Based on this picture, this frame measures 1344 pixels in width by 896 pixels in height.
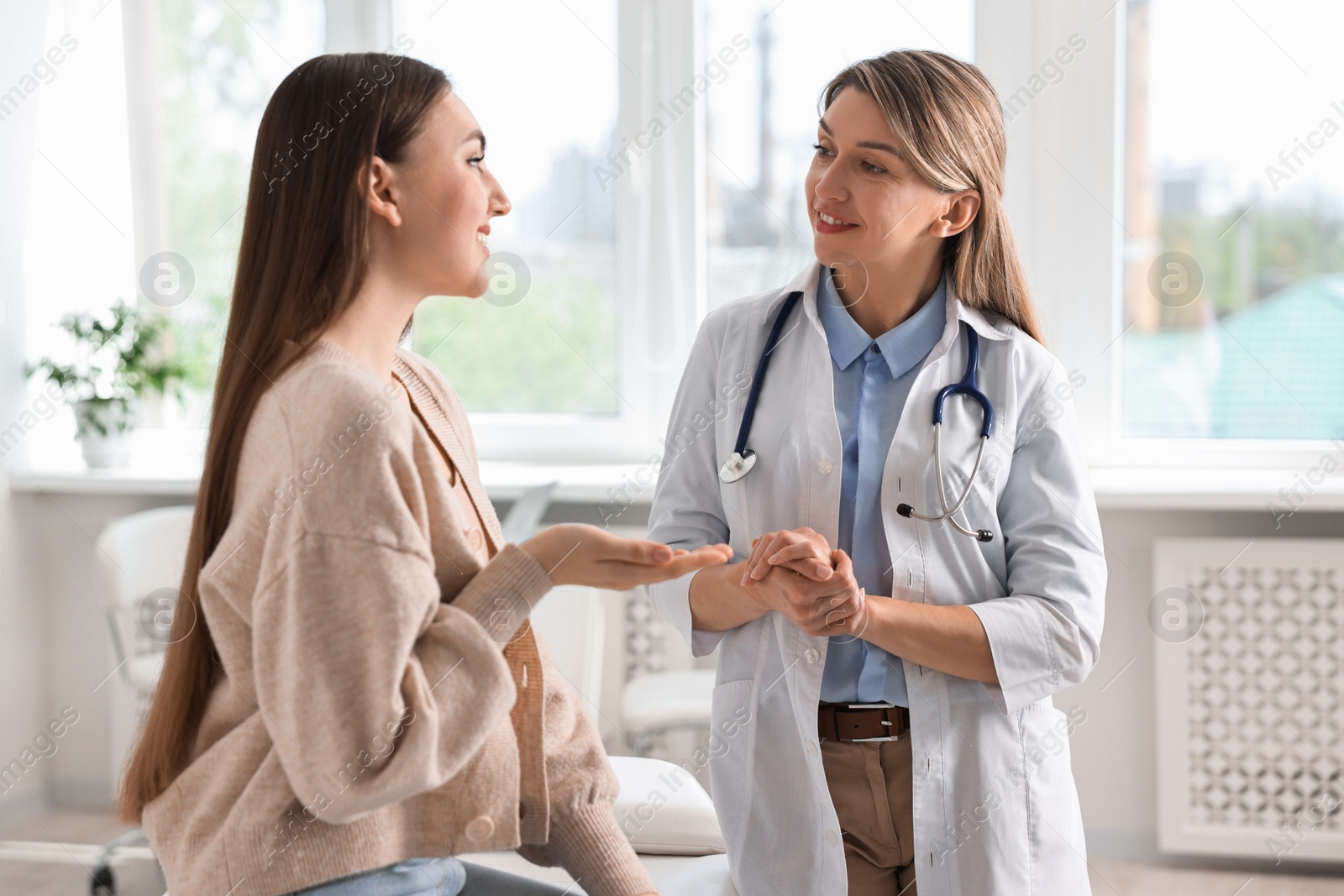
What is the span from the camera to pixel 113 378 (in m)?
3.23

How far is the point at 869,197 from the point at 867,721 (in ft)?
2.04

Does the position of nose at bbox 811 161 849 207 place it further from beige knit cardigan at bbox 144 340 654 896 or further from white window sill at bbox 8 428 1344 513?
white window sill at bbox 8 428 1344 513

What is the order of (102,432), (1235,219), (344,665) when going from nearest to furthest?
(344,665), (1235,219), (102,432)

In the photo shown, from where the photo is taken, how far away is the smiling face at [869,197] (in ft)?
4.25

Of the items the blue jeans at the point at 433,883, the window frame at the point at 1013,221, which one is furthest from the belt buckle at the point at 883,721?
the window frame at the point at 1013,221

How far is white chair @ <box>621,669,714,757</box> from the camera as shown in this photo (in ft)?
Result: 8.32

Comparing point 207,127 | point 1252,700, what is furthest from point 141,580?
point 1252,700

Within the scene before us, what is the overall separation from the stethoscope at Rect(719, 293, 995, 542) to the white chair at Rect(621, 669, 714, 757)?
1.23 metres

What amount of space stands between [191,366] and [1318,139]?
3177mm

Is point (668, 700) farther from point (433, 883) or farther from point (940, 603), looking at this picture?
point (433, 883)

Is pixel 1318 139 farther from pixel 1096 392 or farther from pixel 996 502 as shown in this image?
pixel 996 502

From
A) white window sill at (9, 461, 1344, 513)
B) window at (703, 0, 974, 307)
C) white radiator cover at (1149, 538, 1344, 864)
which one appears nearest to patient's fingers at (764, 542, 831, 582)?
white window sill at (9, 461, 1344, 513)

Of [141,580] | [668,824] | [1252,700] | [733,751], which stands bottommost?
[1252,700]

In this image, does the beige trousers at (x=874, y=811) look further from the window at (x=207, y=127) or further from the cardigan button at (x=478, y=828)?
the window at (x=207, y=127)
